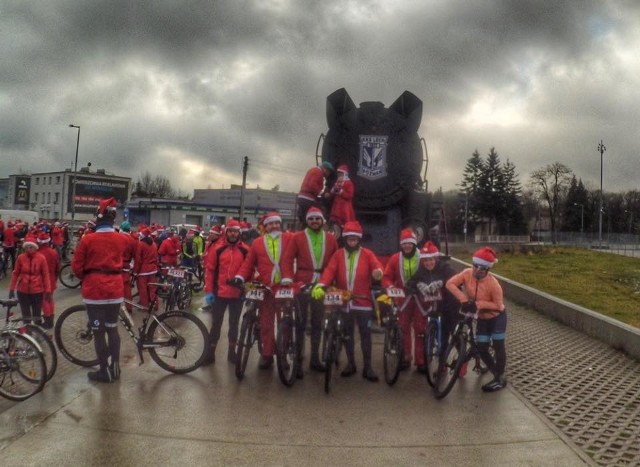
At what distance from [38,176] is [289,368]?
9153 centimetres

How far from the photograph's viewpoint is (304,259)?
7.19 meters

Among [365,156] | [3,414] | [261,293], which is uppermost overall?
[365,156]

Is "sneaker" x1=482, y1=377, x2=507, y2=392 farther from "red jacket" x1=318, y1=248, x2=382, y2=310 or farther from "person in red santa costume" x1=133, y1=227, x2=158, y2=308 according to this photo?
→ "person in red santa costume" x1=133, y1=227, x2=158, y2=308

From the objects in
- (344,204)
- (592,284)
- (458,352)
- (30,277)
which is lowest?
(458,352)

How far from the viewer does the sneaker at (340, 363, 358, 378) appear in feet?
22.3

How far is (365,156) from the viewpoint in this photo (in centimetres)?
972

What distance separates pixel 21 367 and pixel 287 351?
271 centimetres

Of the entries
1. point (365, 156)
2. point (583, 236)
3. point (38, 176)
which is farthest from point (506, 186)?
point (365, 156)

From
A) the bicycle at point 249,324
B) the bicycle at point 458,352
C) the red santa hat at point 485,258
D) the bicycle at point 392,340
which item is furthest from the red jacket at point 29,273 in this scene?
the red santa hat at point 485,258

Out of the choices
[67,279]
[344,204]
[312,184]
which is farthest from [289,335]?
[67,279]

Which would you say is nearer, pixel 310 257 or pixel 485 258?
pixel 485 258

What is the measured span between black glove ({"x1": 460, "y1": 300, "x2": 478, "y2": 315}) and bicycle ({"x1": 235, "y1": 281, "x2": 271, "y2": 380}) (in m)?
2.23

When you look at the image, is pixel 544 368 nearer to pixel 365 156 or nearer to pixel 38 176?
pixel 365 156

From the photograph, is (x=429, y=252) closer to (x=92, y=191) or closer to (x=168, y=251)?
(x=168, y=251)
